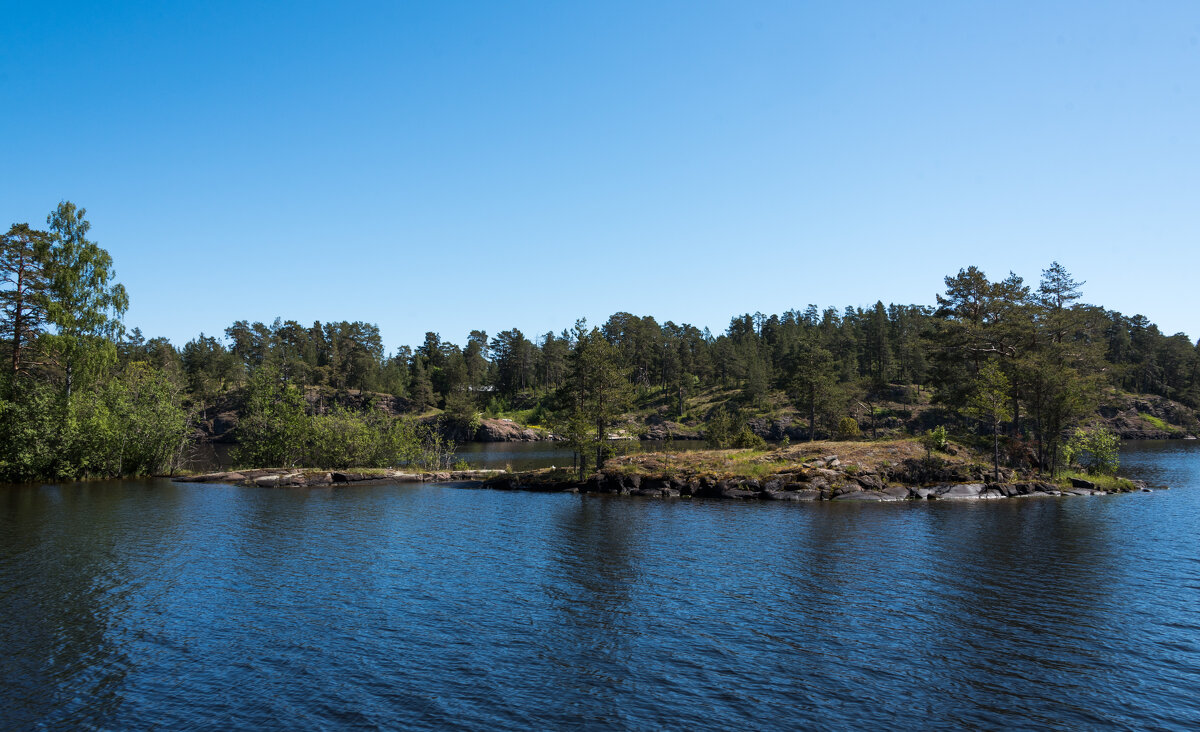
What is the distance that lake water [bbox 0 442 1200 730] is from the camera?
17.9 m

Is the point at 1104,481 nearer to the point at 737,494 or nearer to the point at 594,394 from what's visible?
the point at 737,494

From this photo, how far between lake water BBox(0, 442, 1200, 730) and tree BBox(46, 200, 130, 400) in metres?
24.0

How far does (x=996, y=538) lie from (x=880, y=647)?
77.5ft

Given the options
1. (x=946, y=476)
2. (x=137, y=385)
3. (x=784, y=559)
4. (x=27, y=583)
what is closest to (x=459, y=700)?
(x=784, y=559)

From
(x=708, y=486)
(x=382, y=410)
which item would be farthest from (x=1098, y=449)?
(x=382, y=410)

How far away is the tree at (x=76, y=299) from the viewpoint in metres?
62.4

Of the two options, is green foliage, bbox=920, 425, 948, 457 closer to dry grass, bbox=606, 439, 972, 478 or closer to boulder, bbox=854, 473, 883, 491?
dry grass, bbox=606, 439, 972, 478

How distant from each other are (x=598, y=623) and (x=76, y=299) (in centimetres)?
6829

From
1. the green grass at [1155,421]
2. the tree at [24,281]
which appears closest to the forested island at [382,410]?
the tree at [24,281]

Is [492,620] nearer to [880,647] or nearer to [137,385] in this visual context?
[880,647]

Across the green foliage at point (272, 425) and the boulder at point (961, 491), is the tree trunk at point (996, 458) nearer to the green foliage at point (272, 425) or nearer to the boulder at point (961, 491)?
the boulder at point (961, 491)

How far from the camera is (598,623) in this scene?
2494cm

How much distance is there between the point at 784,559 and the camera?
34.7m

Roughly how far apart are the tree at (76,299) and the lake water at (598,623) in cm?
2397
